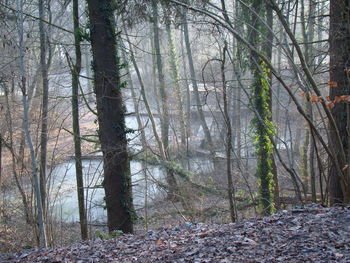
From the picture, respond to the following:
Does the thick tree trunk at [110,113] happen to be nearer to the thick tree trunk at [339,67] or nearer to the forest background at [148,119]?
the forest background at [148,119]

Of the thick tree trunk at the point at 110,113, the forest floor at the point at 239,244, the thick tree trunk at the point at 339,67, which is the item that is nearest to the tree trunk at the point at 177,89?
the thick tree trunk at the point at 110,113

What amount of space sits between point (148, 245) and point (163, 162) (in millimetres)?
9333

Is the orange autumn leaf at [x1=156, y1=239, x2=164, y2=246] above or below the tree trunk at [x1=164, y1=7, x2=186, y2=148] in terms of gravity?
below

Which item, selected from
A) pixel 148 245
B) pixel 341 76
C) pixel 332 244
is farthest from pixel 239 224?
pixel 341 76

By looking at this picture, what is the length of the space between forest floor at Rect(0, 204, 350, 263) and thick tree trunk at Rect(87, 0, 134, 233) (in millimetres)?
2773

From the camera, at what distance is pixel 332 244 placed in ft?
13.5

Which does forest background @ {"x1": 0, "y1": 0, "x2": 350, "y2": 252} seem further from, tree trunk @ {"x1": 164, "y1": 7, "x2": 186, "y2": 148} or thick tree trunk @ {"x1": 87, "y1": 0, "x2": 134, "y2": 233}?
tree trunk @ {"x1": 164, "y1": 7, "x2": 186, "y2": 148}

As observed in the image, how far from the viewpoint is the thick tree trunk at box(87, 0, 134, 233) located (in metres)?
8.65

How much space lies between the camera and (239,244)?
4562 millimetres

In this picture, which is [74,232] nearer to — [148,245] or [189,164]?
[189,164]

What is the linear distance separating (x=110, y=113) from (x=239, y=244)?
502 cm

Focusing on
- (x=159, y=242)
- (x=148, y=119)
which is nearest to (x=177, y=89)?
(x=148, y=119)

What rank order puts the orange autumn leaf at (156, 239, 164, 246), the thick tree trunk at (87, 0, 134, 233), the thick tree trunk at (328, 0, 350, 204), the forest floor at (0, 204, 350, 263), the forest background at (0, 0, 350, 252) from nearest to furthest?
the forest floor at (0, 204, 350, 263) < the orange autumn leaf at (156, 239, 164, 246) < the thick tree trunk at (328, 0, 350, 204) < the forest background at (0, 0, 350, 252) < the thick tree trunk at (87, 0, 134, 233)

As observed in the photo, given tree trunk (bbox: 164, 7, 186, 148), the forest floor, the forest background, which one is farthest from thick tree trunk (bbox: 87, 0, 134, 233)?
tree trunk (bbox: 164, 7, 186, 148)
